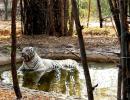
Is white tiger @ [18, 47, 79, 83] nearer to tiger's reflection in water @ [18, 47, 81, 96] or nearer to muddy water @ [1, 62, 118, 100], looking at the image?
tiger's reflection in water @ [18, 47, 81, 96]

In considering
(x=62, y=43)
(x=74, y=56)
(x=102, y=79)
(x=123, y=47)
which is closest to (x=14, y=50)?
(x=123, y=47)

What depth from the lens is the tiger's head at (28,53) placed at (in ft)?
32.7

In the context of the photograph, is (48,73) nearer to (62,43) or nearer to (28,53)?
(28,53)

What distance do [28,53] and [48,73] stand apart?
679 mm

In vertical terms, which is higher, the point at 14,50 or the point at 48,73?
the point at 14,50

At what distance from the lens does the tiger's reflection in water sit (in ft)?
27.6

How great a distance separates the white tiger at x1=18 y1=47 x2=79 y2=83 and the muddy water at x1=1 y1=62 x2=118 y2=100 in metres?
0.49

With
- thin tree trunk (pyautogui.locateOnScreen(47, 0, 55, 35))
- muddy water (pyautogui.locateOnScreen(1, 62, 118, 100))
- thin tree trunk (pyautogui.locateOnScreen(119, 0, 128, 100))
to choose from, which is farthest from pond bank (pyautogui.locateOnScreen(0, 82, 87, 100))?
thin tree trunk (pyautogui.locateOnScreen(47, 0, 55, 35))

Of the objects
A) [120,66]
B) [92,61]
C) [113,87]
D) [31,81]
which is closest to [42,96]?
[113,87]

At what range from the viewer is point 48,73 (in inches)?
394

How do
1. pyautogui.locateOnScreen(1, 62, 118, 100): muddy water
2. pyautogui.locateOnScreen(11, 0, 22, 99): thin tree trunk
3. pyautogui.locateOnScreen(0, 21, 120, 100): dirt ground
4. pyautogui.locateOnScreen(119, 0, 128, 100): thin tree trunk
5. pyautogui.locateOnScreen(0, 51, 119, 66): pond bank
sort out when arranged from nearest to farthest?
pyautogui.locateOnScreen(119, 0, 128, 100): thin tree trunk → pyautogui.locateOnScreen(11, 0, 22, 99): thin tree trunk → pyautogui.locateOnScreen(1, 62, 118, 100): muddy water → pyautogui.locateOnScreen(0, 51, 119, 66): pond bank → pyautogui.locateOnScreen(0, 21, 120, 100): dirt ground

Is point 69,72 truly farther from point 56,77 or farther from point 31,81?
point 31,81

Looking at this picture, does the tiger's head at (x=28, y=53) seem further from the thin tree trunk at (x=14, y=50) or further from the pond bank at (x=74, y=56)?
the thin tree trunk at (x=14, y=50)

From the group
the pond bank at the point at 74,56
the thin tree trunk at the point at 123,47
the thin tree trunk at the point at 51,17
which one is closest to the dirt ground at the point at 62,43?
the pond bank at the point at 74,56
